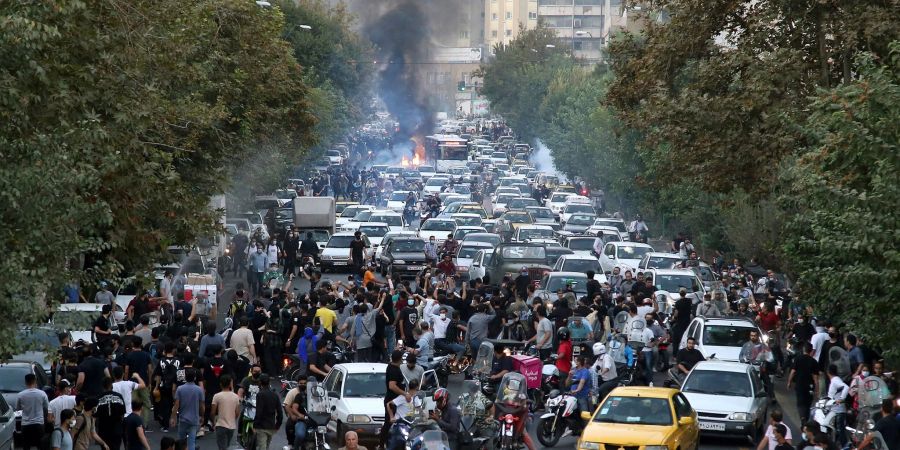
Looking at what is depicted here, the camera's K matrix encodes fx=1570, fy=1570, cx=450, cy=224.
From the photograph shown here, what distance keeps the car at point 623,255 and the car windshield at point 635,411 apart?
72.8 ft

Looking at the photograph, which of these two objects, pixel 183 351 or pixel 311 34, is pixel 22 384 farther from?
pixel 311 34

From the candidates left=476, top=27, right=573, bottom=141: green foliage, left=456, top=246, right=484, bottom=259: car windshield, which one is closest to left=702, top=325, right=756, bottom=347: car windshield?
left=456, top=246, right=484, bottom=259: car windshield

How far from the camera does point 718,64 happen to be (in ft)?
102

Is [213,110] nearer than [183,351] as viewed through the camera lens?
No

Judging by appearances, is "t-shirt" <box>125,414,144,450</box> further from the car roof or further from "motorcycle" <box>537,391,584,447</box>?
the car roof

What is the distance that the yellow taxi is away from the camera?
1839 centimetres

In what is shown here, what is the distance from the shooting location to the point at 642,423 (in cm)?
1886

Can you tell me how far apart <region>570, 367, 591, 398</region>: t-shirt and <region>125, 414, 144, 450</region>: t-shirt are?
6543 millimetres

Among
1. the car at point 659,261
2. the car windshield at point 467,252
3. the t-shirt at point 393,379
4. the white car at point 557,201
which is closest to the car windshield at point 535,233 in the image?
the car windshield at point 467,252

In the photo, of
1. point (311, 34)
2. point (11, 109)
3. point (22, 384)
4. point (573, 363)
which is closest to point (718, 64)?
point (573, 363)

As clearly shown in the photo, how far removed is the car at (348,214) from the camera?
55844 mm

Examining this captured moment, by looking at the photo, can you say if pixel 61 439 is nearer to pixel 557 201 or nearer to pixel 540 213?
pixel 540 213

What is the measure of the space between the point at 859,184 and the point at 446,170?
74.7 meters

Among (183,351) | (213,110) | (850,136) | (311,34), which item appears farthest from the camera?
(311,34)
